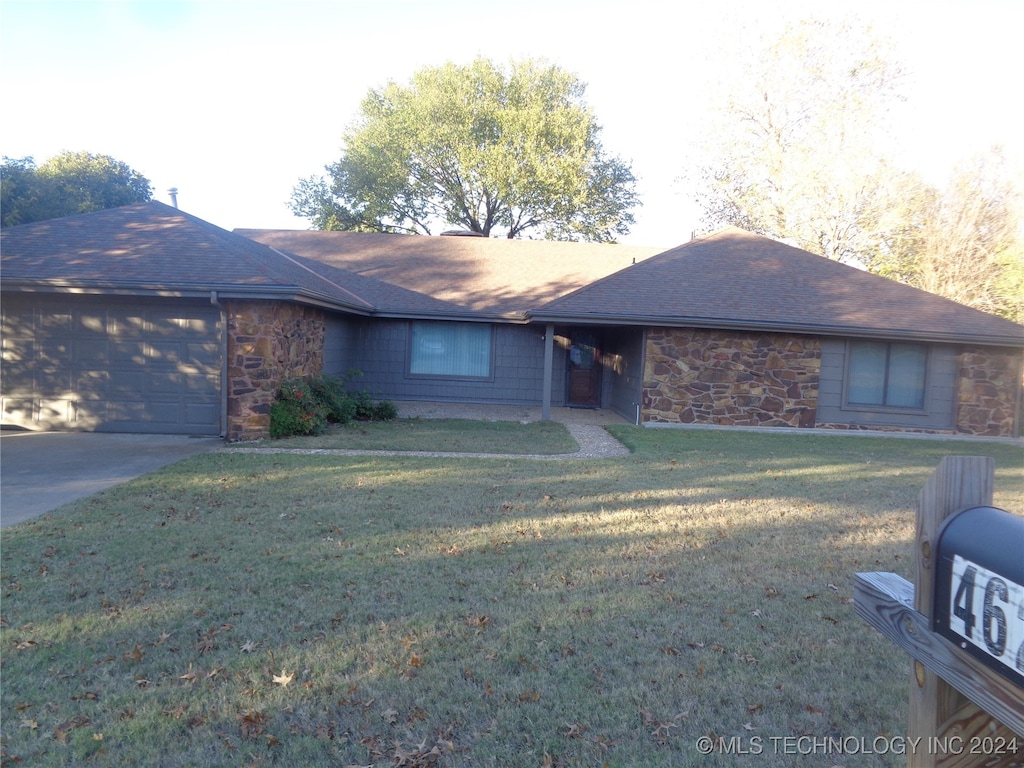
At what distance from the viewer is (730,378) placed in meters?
16.0

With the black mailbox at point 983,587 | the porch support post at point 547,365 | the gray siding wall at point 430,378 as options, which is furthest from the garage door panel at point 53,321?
the black mailbox at point 983,587

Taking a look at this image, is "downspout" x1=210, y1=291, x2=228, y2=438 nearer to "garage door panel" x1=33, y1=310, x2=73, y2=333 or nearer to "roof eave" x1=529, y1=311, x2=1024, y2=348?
"garage door panel" x1=33, y1=310, x2=73, y2=333

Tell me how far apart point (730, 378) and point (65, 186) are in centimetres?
2638

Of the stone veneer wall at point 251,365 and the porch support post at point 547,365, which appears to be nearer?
the stone veneer wall at point 251,365

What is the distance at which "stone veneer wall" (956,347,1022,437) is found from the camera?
53.3 ft

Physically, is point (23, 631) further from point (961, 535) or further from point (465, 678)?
point (961, 535)

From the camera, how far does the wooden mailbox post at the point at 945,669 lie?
173 cm

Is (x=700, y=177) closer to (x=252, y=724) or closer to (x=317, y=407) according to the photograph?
(x=317, y=407)

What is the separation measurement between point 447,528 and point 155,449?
21.8 feet

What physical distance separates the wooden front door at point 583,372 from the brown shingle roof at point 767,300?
3.85 m

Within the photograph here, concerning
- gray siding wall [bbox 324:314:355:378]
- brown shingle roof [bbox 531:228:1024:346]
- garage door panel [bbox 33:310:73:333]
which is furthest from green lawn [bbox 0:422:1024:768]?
gray siding wall [bbox 324:314:355:378]

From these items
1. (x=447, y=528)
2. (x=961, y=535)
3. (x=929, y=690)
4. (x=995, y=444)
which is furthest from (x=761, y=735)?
(x=995, y=444)

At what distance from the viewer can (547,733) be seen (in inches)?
139

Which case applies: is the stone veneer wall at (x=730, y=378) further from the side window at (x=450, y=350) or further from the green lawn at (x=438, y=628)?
the green lawn at (x=438, y=628)
